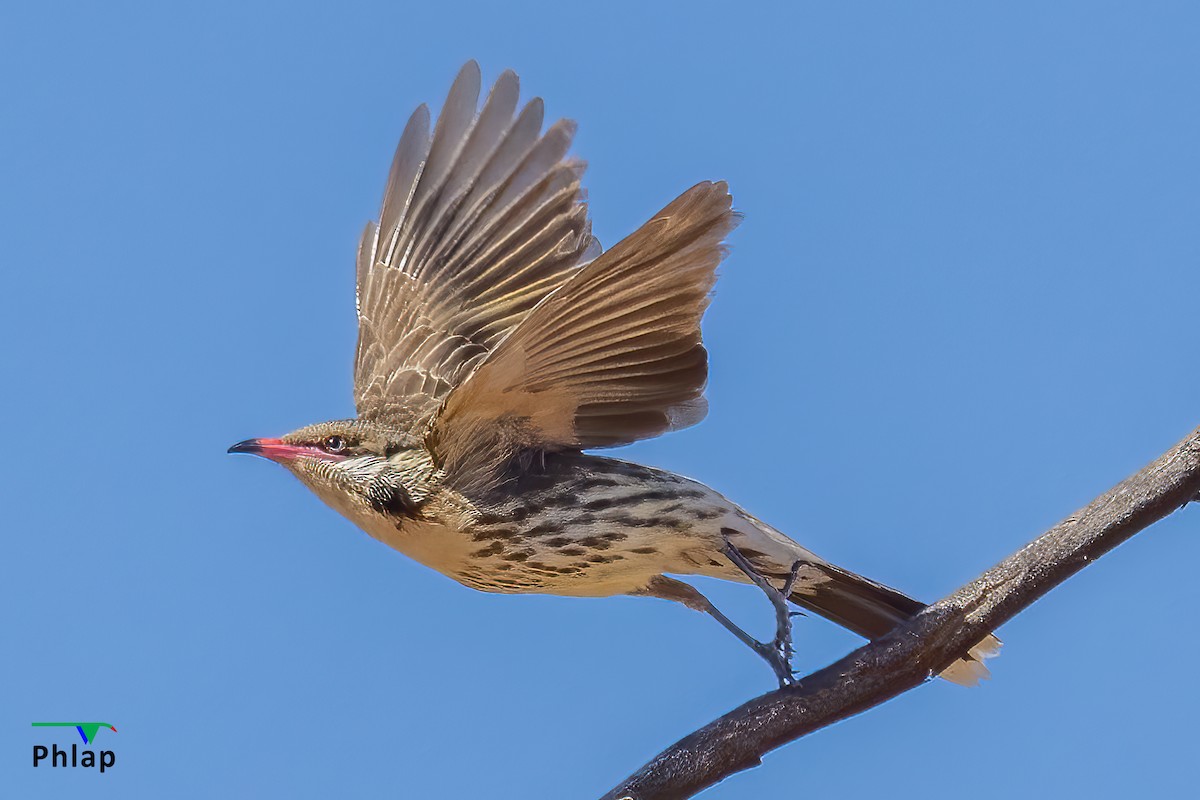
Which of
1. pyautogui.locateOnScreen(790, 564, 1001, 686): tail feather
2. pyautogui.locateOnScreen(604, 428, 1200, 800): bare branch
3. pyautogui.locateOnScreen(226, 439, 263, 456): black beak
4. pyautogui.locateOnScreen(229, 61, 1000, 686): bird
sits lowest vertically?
pyautogui.locateOnScreen(604, 428, 1200, 800): bare branch

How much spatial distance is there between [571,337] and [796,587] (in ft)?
5.17

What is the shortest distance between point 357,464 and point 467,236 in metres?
1.86

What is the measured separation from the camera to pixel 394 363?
7.25 metres

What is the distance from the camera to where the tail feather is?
6.16 metres

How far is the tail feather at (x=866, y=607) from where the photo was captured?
6.16m

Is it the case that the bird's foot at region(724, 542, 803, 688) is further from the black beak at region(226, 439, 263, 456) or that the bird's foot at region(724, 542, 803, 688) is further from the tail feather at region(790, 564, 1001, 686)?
the black beak at region(226, 439, 263, 456)

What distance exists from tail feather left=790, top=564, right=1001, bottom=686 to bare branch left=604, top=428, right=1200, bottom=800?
116cm

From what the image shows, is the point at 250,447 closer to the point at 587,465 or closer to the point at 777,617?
the point at 587,465

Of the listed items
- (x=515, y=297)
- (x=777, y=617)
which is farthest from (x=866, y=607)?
(x=515, y=297)

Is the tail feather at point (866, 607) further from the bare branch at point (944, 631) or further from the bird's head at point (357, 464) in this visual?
the bird's head at point (357, 464)

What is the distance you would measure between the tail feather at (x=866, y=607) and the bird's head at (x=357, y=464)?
1.69m

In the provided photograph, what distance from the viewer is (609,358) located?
226 inches

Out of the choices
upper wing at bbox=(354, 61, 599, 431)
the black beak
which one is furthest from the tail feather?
the black beak

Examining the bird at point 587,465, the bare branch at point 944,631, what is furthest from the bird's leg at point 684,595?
the bare branch at point 944,631
